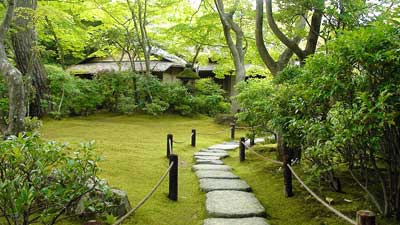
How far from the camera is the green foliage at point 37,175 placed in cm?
Result: 288

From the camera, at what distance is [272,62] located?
7723 millimetres

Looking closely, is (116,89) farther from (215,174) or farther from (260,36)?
(215,174)

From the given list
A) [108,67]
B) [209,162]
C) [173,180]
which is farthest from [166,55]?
[173,180]

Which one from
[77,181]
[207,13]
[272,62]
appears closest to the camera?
[77,181]

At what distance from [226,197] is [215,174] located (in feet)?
5.33

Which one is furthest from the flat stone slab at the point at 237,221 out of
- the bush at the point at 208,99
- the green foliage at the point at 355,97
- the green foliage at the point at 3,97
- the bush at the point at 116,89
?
the bush at the point at 208,99

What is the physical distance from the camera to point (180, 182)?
6.66m

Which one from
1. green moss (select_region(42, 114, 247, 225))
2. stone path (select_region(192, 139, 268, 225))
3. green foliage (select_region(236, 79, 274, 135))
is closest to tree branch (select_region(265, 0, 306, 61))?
green foliage (select_region(236, 79, 274, 135))

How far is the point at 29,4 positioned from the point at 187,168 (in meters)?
8.63

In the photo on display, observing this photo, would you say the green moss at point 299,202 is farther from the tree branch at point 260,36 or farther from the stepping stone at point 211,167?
the tree branch at point 260,36

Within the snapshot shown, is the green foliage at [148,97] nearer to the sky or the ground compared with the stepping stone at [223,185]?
nearer to the sky

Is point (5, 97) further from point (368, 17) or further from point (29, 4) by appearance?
point (368, 17)

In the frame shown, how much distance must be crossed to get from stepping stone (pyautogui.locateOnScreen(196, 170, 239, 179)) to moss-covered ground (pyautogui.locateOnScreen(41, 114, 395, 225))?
16 cm

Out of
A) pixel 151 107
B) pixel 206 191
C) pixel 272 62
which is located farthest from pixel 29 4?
pixel 206 191
